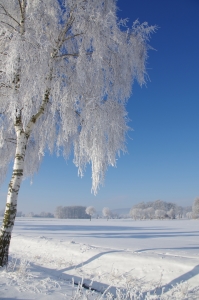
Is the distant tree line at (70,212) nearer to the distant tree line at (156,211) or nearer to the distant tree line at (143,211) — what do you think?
the distant tree line at (143,211)

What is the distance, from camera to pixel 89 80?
6812 millimetres

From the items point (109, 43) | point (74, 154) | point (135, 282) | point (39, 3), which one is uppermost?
point (39, 3)

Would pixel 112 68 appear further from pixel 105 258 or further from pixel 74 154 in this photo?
pixel 105 258

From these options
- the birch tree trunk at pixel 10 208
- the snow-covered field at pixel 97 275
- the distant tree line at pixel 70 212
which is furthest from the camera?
the distant tree line at pixel 70 212

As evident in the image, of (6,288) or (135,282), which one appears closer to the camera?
(6,288)

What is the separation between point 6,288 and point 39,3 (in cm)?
654

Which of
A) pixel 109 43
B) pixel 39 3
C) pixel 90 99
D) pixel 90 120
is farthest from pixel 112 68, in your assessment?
pixel 39 3

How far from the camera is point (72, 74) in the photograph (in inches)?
257

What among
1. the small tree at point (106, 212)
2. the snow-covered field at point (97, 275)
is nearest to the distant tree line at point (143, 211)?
the small tree at point (106, 212)

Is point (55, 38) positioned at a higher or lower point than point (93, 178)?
higher

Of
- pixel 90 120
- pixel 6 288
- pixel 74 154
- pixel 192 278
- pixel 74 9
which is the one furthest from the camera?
pixel 74 154

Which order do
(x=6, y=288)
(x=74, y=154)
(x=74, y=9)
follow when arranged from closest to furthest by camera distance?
1. (x=6, y=288)
2. (x=74, y=9)
3. (x=74, y=154)

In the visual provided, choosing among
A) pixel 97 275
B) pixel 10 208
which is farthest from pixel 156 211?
pixel 10 208

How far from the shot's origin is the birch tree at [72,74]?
19.3ft
